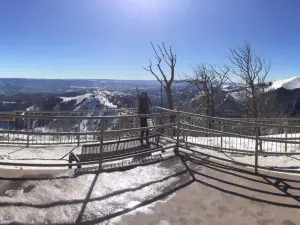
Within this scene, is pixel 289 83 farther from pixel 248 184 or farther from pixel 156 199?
pixel 156 199

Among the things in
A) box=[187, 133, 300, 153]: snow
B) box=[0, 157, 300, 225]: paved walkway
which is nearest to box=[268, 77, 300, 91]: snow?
box=[187, 133, 300, 153]: snow

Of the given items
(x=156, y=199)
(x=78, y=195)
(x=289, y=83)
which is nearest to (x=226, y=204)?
(x=156, y=199)

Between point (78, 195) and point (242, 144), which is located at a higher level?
point (78, 195)

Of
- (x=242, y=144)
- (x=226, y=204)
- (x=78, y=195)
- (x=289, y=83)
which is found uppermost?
(x=289, y=83)

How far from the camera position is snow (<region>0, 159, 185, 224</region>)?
4.31 meters

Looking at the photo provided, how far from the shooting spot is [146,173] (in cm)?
616

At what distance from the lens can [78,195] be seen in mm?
4973

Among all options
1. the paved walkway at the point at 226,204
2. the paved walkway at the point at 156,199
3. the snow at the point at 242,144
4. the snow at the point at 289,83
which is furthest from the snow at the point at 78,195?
the snow at the point at 289,83

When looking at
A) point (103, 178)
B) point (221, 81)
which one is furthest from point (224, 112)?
point (103, 178)

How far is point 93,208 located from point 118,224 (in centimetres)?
57

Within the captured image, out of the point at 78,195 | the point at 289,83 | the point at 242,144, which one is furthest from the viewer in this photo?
the point at 289,83

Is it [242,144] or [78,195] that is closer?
[78,195]

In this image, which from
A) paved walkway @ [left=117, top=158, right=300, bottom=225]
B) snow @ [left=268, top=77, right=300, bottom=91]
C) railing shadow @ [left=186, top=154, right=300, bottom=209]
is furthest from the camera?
snow @ [left=268, top=77, right=300, bottom=91]

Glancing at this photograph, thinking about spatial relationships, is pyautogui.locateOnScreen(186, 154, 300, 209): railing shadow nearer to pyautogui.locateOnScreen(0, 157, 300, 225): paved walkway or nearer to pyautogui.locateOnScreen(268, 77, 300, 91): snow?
pyautogui.locateOnScreen(0, 157, 300, 225): paved walkway
